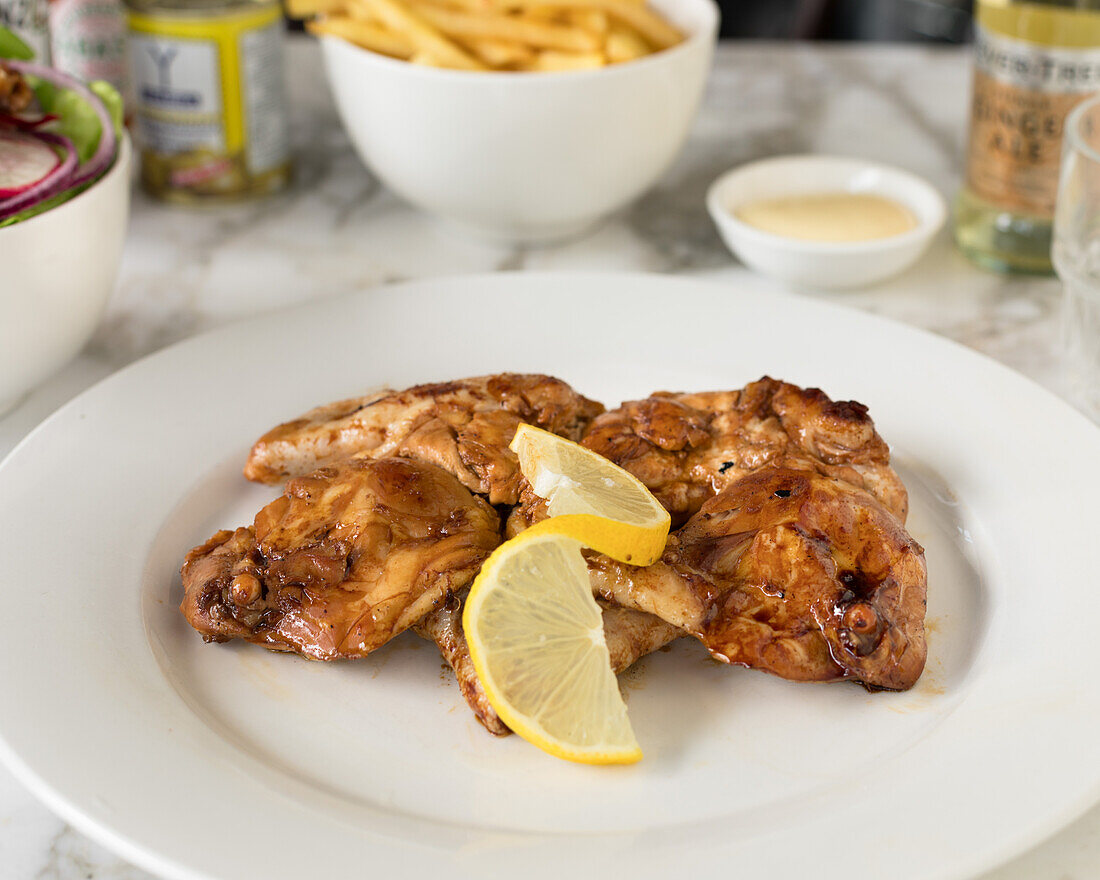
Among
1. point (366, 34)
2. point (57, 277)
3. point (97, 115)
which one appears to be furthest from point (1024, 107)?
point (57, 277)

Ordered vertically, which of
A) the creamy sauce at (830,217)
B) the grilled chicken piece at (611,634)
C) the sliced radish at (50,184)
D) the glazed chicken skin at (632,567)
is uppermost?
the sliced radish at (50,184)

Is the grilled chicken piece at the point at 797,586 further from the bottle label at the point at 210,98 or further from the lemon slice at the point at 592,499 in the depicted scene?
the bottle label at the point at 210,98

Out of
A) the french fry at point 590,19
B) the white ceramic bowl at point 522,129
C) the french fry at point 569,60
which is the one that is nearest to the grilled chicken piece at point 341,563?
the white ceramic bowl at point 522,129

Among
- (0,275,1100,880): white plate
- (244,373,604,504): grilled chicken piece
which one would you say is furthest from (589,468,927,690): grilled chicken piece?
(244,373,604,504): grilled chicken piece

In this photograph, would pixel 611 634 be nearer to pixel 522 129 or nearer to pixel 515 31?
pixel 522 129

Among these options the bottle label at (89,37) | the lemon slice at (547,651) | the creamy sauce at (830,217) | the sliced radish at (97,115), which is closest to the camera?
the lemon slice at (547,651)

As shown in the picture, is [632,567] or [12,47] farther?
[12,47]
